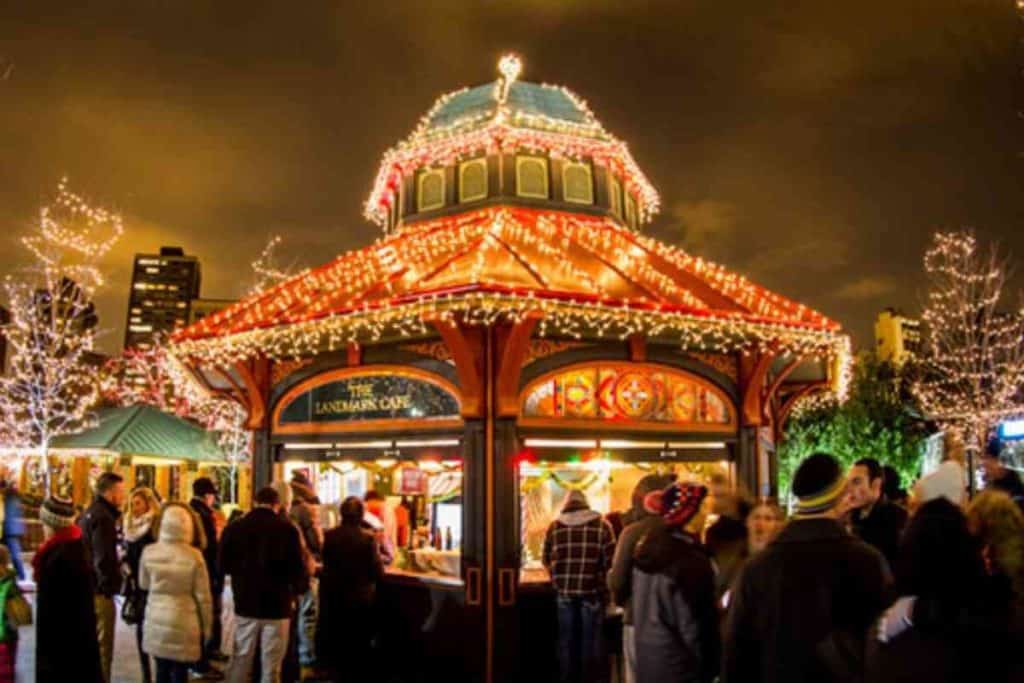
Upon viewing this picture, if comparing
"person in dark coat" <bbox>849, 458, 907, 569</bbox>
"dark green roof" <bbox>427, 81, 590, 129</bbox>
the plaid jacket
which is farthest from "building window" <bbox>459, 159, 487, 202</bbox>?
"person in dark coat" <bbox>849, 458, 907, 569</bbox>

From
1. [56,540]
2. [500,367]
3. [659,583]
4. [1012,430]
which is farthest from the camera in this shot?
[1012,430]

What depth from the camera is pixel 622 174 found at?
13734 mm

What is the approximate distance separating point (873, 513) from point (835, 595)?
255 centimetres

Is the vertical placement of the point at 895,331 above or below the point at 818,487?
above

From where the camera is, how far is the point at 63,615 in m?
6.24

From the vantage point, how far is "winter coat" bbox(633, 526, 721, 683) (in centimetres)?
536

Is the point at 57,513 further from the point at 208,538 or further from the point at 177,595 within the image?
the point at 208,538

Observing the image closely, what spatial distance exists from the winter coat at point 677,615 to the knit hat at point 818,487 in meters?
1.43

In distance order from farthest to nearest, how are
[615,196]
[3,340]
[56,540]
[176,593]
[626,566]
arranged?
1. [3,340]
2. [615,196]
3. [176,593]
4. [626,566]
5. [56,540]

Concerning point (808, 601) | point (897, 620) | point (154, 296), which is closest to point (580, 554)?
point (808, 601)

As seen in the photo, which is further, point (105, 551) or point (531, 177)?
point (531, 177)

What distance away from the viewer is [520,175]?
1277 centimetres

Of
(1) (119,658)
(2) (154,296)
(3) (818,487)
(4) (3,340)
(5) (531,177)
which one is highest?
(2) (154,296)

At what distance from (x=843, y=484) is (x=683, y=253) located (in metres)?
8.77
